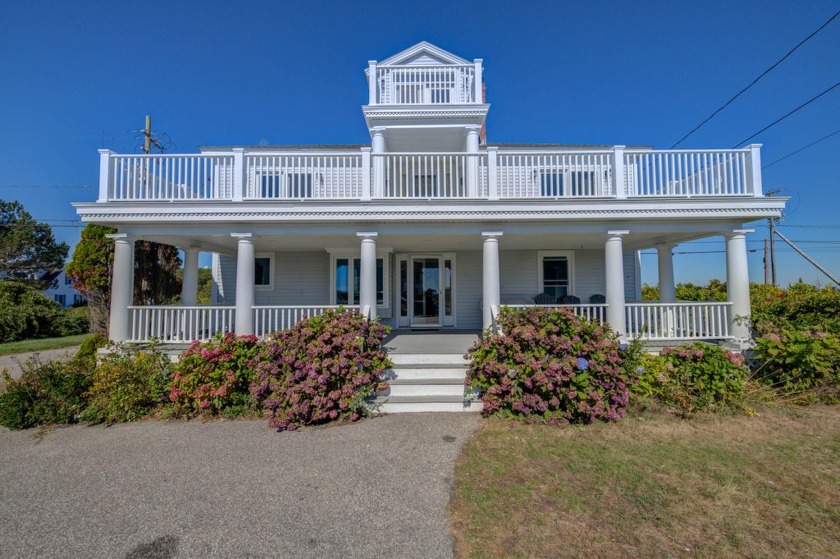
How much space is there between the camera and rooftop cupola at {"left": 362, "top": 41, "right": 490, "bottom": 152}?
9812 millimetres

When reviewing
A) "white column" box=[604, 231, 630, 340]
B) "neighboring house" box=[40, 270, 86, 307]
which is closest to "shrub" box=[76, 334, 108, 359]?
"white column" box=[604, 231, 630, 340]

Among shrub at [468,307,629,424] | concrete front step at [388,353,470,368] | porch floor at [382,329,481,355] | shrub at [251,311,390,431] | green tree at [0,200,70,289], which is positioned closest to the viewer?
shrub at [468,307,629,424]

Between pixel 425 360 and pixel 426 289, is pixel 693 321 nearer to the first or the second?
pixel 425 360

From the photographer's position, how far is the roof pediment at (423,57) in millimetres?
10148

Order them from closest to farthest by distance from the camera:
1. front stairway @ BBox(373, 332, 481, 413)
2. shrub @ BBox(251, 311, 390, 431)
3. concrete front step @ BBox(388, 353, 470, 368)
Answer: shrub @ BBox(251, 311, 390, 431) < front stairway @ BBox(373, 332, 481, 413) < concrete front step @ BBox(388, 353, 470, 368)

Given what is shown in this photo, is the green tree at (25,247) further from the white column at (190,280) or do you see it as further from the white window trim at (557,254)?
the white window trim at (557,254)

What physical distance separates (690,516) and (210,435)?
5685 mm

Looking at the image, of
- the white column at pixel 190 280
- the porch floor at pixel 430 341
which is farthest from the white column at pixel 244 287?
the white column at pixel 190 280

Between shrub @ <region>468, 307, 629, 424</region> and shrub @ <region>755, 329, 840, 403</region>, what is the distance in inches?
121

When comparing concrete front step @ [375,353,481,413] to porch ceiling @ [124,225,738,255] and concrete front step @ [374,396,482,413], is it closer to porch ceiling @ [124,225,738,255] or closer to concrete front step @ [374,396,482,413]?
concrete front step @ [374,396,482,413]

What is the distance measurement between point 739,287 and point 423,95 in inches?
351

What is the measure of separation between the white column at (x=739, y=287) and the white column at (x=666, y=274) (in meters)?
1.98

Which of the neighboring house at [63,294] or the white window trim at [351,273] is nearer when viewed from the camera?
the white window trim at [351,273]

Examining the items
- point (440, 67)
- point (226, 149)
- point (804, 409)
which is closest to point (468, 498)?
point (804, 409)
